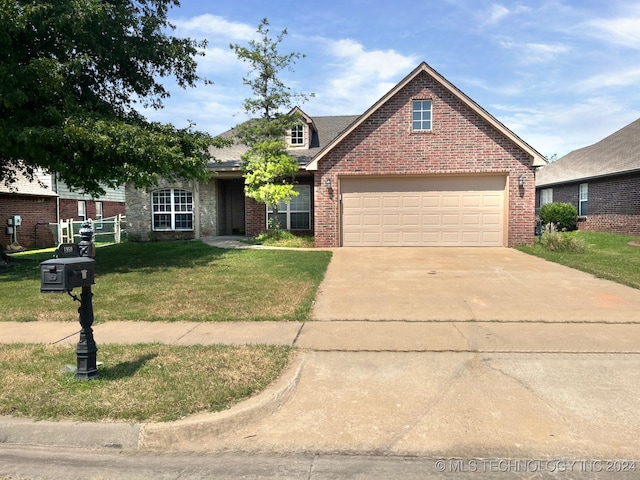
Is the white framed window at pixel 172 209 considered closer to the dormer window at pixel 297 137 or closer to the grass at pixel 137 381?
the dormer window at pixel 297 137

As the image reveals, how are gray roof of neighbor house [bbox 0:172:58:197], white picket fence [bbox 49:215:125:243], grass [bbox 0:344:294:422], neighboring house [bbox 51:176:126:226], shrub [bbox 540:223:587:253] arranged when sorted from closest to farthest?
grass [bbox 0:344:294:422], shrub [bbox 540:223:587:253], gray roof of neighbor house [bbox 0:172:58:197], white picket fence [bbox 49:215:125:243], neighboring house [bbox 51:176:126:226]

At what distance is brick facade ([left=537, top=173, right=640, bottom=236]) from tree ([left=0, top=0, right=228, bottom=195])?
56.8 ft

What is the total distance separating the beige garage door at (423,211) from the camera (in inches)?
641

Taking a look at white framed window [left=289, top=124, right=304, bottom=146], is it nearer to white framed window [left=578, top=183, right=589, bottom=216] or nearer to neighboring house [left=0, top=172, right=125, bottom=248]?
neighboring house [left=0, top=172, right=125, bottom=248]

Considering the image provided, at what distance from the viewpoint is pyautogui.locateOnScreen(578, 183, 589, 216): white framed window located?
76.4 ft

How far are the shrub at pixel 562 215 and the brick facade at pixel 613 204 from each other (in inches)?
32.2

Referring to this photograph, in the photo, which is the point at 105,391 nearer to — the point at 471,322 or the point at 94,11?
the point at 471,322

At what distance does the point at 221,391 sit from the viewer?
4133 millimetres

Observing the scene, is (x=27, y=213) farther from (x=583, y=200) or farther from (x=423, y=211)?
(x=583, y=200)

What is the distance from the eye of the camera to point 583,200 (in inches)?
934

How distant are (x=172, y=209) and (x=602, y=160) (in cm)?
2123

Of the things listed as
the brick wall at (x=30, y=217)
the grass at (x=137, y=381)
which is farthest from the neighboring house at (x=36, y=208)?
the grass at (x=137, y=381)

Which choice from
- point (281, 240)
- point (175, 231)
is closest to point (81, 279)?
point (281, 240)

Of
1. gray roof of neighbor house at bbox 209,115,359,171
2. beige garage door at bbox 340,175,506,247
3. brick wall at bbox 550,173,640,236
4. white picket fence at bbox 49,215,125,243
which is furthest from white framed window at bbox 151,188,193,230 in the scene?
brick wall at bbox 550,173,640,236
